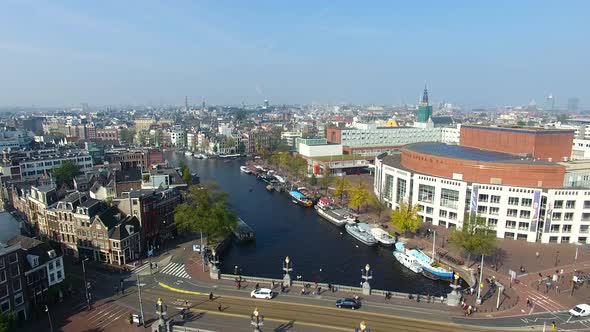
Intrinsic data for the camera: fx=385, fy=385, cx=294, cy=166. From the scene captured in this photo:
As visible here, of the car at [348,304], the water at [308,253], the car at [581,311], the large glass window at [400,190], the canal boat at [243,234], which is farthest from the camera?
the large glass window at [400,190]

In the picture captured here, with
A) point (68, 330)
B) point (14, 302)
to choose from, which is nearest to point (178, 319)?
point (68, 330)

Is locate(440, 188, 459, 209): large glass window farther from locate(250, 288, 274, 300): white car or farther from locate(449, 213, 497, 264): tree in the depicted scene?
locate(250, 288, 274, 300): white car

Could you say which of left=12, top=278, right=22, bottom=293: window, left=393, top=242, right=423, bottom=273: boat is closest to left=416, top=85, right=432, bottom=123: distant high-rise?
left=393, top=242, right=423, bottom=273: boat

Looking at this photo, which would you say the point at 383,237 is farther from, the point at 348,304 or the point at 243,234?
the point at 348,304

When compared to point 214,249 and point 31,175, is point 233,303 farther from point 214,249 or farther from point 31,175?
point 31,175

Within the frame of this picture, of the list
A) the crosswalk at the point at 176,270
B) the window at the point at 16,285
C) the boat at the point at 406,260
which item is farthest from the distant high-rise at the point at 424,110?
the window at the point at 16,285

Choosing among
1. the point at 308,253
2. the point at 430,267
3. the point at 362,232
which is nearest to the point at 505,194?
the point at 430,267

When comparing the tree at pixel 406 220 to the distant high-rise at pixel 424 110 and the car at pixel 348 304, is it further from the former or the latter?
the distant high-rise at pixel 424 110
